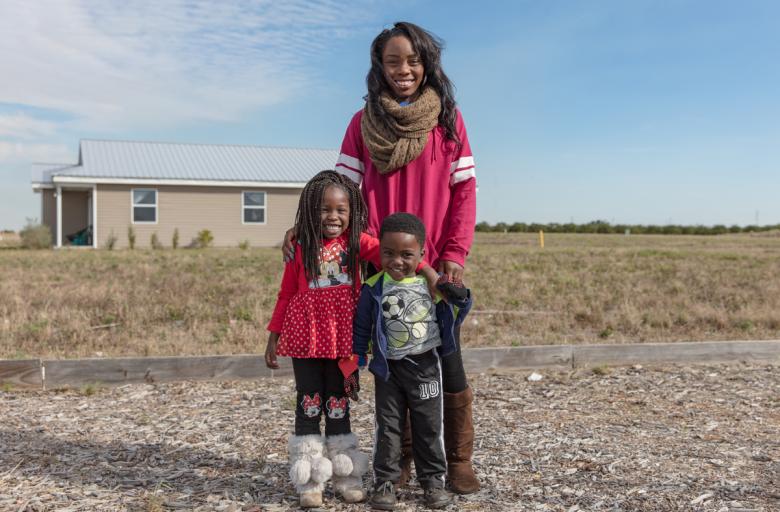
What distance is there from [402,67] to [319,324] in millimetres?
1315

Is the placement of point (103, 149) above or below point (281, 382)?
above

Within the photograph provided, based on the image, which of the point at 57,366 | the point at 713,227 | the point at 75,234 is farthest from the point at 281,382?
the point at 713,227

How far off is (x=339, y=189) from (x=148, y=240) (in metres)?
20.0

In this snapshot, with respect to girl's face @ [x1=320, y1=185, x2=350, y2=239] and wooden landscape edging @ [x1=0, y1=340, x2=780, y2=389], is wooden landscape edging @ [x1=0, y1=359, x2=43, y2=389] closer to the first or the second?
wooden landscape edging @ [x1=0, y1=340, x2=780, y2=389]

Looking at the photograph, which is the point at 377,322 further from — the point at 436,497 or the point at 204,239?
the point at 204,239

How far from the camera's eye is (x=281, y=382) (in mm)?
5996

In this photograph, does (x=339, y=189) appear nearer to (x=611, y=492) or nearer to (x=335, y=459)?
(x=335, y=459)

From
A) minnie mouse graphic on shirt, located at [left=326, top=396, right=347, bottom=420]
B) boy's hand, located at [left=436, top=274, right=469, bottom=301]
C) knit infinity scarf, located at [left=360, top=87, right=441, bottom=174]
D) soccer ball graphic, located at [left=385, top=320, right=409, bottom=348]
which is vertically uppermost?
knit infinity scarf, located at [left=360, top=87, right=441, bottom=174]

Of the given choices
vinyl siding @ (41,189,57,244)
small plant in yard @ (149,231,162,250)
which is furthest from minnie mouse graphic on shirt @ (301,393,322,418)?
vinyl siding @ (41,189,57,244)

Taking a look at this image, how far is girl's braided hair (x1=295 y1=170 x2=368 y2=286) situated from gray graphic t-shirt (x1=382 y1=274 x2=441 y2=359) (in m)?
0.23

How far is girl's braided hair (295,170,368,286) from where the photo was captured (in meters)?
3.41

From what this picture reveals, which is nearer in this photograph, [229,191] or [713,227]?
[229,191]

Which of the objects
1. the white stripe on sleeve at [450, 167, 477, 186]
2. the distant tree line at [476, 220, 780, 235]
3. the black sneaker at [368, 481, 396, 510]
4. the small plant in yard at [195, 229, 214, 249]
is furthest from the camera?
the distant tree line at [476, 220, 780, 235]

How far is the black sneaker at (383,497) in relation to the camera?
337 cm
